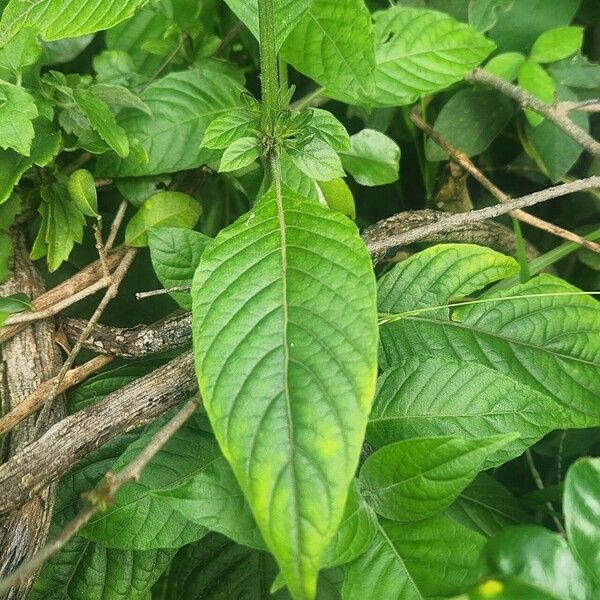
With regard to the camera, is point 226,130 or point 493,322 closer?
point 226,130

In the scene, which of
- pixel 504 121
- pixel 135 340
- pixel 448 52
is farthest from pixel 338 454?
pixel 504 121

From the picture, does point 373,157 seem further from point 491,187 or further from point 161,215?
point 161,215

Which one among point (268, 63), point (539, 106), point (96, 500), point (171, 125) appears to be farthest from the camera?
point (539, 106)

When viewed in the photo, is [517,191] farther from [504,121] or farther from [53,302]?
[53,302]

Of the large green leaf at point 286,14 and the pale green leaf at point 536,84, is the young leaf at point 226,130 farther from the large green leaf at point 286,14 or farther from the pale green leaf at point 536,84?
the pale green leaf at point 536,84

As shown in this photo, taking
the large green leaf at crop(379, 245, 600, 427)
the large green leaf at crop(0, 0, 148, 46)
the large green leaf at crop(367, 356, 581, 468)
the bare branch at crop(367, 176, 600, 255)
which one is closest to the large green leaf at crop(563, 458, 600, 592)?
the large green leaf at crop(367, 356, 581, 468)

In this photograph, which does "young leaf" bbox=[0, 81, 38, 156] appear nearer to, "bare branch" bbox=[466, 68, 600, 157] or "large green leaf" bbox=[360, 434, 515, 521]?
"large green leaf" bbox=[360, 434, 515, 521]

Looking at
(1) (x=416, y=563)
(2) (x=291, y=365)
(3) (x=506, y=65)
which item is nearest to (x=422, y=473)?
(1) (x=416, y=563)
